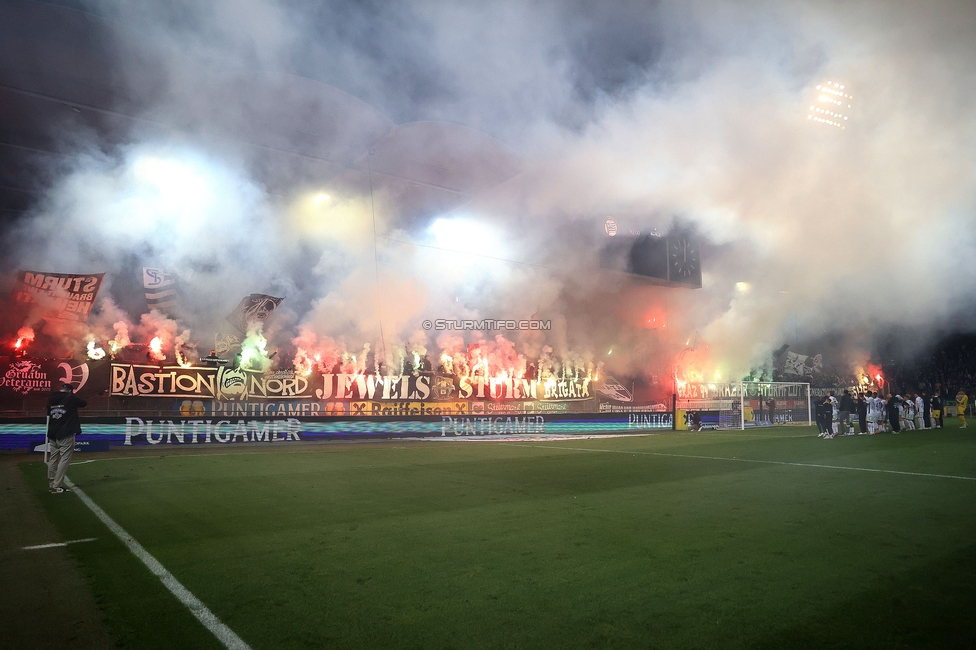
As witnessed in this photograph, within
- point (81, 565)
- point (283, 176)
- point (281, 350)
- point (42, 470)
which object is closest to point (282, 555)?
point (81, 565)

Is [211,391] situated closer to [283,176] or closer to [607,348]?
[283,176]

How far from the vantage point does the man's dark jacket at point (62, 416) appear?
8.24 m

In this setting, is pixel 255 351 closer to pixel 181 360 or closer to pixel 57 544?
pixel 181 360

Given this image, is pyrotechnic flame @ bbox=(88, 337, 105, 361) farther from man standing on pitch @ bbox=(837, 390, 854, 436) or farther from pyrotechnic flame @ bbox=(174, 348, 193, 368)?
man standing on pitch @ bbox=(837, 390, 854, 436)

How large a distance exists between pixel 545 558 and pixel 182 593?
2.73m

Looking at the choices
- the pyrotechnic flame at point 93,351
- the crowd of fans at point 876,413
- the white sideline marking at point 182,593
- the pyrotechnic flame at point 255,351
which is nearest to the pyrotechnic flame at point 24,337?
the pyrotechnic flame at point 93,351

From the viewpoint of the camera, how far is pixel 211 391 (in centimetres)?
1773

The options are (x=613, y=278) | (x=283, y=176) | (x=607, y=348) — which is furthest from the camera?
(x=607, y=348)

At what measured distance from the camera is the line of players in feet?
60.8

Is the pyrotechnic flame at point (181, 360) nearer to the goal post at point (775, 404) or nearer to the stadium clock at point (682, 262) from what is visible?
the stadium clock at point (682, 262)

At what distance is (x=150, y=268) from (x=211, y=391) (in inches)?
210

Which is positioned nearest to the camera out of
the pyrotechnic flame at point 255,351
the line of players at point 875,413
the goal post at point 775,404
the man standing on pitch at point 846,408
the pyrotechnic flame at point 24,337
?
the pyrotechnic flame at point 24,337

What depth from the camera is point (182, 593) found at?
3.84 meters

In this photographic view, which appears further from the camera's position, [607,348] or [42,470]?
[607,348]
